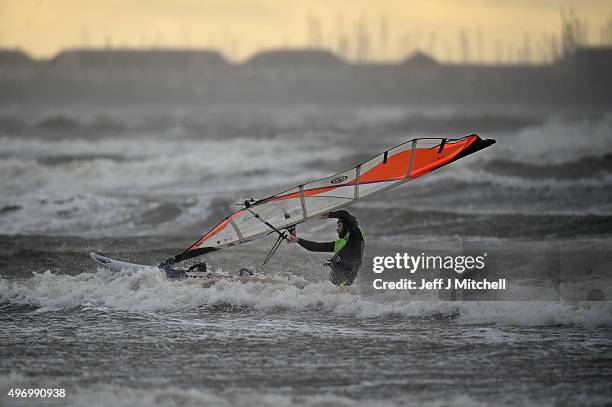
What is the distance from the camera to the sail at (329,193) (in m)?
9.80

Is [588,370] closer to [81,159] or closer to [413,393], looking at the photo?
[413,393]

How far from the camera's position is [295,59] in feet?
266

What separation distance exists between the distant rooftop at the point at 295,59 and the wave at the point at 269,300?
233ft

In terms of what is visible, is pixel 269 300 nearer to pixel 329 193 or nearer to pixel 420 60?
pixel 329 193

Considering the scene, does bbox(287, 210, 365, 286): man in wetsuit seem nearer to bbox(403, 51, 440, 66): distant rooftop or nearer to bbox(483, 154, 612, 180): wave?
bbox(483, 154, 612, 180): wave

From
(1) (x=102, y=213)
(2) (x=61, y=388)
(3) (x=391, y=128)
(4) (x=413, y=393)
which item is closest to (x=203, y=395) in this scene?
(2) (x=61, y=388)

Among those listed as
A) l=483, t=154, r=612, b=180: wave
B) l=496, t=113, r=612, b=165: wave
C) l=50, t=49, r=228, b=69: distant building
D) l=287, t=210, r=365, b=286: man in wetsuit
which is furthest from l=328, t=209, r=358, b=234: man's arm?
l=50, t=49, r=228, b=69: distant building

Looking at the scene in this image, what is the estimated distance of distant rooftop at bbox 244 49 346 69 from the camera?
80.6 metres

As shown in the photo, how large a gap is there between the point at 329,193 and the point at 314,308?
146 centimetres

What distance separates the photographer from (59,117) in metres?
53.8

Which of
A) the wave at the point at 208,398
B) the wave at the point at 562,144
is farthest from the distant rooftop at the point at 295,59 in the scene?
the wave at the point at 208,398

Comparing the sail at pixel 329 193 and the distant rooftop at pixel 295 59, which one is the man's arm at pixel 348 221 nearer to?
the sail at pixel 329 193

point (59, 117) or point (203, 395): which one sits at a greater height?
point (59, 117)

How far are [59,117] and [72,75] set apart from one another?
25.4m
